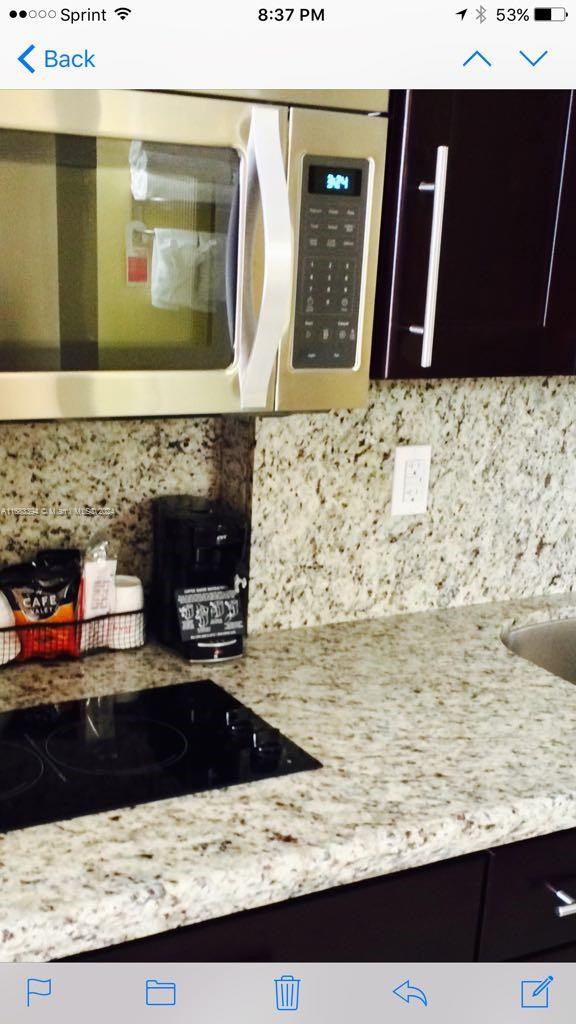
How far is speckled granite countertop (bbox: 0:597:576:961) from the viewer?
109 centimetres

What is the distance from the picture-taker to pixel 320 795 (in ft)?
4.22

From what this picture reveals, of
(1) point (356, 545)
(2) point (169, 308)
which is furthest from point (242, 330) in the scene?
(1) point (356, 545)

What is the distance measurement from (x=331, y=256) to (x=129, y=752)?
27.0 inches

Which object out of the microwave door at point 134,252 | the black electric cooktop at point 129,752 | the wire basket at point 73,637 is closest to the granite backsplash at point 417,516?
the wire basket at point 73,637

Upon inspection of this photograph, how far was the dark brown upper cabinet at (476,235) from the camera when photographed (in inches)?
56.3

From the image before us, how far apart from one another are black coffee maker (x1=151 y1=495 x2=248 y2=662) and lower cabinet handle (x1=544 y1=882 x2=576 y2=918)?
23.1 inches
